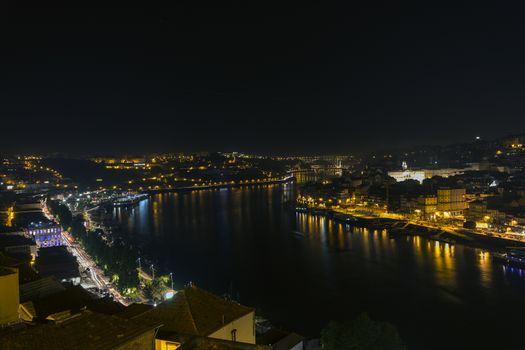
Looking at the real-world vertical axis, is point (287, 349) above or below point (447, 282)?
above

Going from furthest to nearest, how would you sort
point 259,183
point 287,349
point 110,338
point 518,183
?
point 259,183 < point 518,183 < point 287,349 < point 110,338

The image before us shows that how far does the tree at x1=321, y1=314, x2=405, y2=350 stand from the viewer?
268 centimetres

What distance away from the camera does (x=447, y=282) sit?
18.1 ft

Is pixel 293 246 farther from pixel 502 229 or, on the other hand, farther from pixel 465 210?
pixel 465 210

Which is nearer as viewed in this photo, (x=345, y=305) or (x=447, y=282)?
(x=345, y=305)

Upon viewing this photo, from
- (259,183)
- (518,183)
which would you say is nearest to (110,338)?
(518,183)

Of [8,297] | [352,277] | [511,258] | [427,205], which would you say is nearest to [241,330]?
[8,297]

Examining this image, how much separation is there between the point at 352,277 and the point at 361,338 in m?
3.18

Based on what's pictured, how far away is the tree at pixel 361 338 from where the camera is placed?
8.79 ft

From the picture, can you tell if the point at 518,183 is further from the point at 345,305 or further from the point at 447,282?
the point at 345,305

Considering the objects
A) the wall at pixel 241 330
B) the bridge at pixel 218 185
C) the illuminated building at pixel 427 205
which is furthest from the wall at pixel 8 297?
the bridge at pixel 218 185

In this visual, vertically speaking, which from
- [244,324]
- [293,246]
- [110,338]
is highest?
[110,338]

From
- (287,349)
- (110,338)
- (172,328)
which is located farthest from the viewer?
(287,349)

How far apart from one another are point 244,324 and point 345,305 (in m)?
3.34
